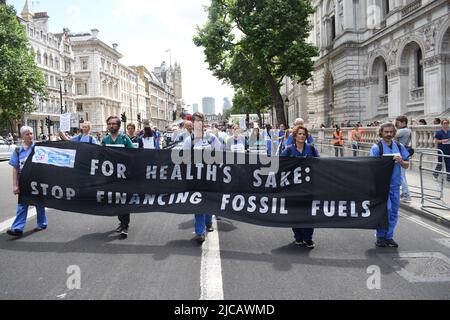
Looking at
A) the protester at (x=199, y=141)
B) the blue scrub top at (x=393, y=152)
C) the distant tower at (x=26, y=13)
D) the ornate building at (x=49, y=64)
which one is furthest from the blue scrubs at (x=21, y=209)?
the distant tower at (x=26, y=13)

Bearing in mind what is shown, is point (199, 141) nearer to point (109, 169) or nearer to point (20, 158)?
point (109, 169)

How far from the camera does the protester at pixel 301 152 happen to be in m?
6.41

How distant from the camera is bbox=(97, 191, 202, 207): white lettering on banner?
267 inches

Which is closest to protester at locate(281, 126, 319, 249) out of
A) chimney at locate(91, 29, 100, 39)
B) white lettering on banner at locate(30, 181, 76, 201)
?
white lettering on banner at locate(30, 181, 76, 201)

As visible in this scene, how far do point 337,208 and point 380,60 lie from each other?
107ft

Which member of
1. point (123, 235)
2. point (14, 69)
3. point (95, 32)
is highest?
point (95, 32)

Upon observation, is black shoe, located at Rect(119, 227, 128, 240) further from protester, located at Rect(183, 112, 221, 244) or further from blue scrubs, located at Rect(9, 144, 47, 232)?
blue scrubs, located at Rect(9, 144, 47, 232)

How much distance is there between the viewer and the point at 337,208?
21.1 ft

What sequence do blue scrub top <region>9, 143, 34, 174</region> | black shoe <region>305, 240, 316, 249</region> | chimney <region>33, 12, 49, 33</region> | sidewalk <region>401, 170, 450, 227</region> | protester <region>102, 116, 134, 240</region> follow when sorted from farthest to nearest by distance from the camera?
chimney <region>33, 12, 49, 33</region>, sidewalk <region>401, 170, 450, 227</region>, blue scrub top <region>9, 143, 34, 174</region>, protester <region>102, 116, 134, 240</region>, black shoe <region>305, 240, 316, 249</region>

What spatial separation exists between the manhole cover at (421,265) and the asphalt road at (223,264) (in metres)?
0.01

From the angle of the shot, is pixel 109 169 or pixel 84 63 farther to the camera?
pixel 84 63

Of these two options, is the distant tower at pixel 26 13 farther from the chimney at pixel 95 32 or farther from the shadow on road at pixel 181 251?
the shadow on road at pixel 181 251

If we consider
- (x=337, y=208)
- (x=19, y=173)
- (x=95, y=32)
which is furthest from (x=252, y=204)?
(x=95, y=32)
